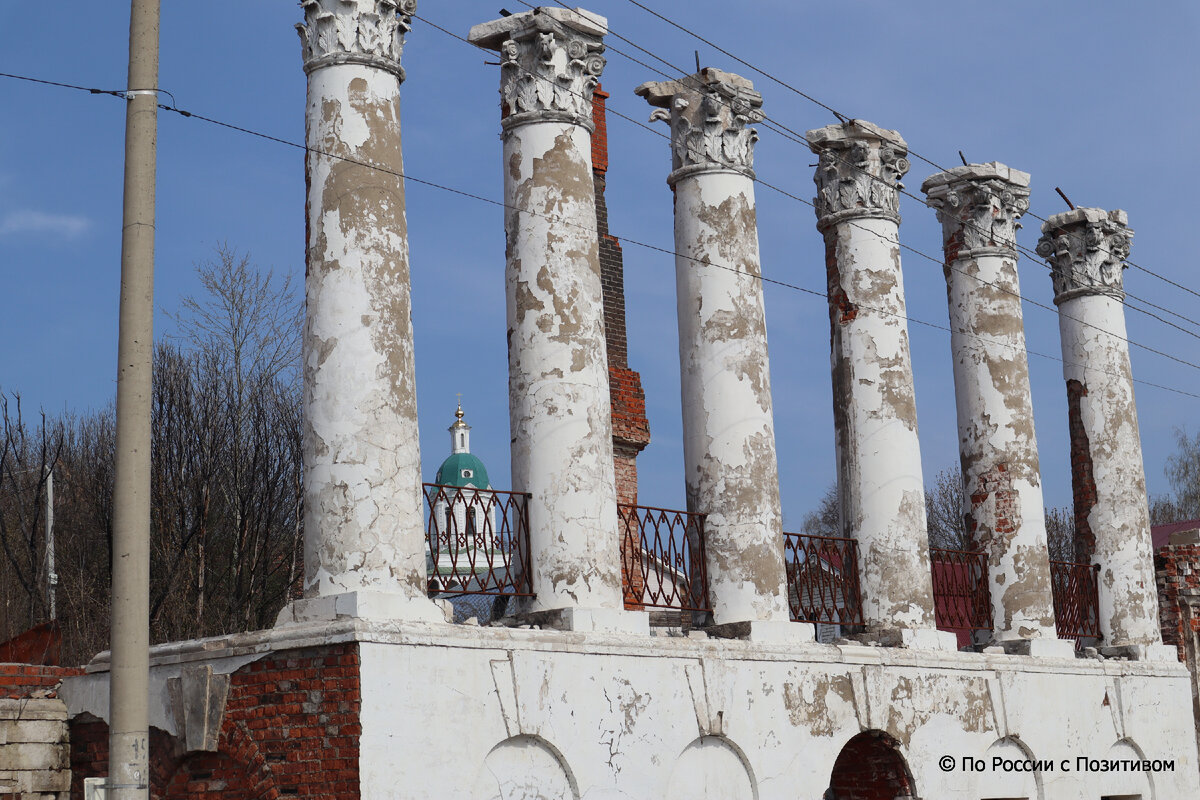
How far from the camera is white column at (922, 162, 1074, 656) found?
16656 millimetres

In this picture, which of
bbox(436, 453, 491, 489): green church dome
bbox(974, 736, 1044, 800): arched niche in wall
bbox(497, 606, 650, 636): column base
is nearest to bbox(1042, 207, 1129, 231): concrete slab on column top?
bbox(974, 736, 1044, 800): arched niche in wall

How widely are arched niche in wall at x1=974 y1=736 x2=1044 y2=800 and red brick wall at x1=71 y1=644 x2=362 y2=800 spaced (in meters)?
7.81

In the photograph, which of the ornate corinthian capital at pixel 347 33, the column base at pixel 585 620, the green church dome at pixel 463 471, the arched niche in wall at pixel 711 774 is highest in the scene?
the green church dome at pixel 463 471

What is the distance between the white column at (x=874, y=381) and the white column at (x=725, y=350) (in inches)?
69.4

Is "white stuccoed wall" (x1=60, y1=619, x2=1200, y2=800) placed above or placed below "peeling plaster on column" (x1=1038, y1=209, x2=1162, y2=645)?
below

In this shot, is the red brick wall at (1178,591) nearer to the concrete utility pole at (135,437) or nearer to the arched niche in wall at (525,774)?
the arched niche in wall at (525,774)

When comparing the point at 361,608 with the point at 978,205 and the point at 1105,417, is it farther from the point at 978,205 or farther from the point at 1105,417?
the point at 1105,417

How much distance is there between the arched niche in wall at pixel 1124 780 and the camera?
672 inches

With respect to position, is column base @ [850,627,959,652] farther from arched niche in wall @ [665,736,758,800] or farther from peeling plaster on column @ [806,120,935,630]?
arched niche in wall @ [665,736,758,800]

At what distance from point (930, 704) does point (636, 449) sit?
6.20m

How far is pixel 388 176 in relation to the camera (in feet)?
36.2

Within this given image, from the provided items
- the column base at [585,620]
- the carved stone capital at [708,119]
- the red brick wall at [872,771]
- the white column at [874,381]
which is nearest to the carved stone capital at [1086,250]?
the white column at [874,381]

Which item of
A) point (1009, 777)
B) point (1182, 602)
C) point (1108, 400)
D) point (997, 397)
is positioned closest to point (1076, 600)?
point (1108, 400)

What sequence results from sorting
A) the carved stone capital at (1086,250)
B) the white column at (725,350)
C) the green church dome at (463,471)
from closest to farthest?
the white column at (725,350), the carved stone capital at (1086,250), the green church dome at (463,471)
